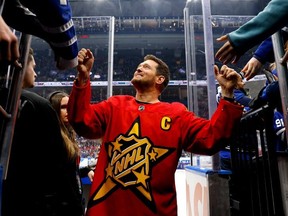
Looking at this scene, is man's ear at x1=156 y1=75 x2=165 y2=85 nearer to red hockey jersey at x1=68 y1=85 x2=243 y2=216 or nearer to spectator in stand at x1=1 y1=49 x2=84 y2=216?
red hockey jersey at x1=68 y1=85 x2=243 y2=216

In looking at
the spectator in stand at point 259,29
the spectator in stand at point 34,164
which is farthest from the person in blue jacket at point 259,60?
the spectator in stand at point 34,164

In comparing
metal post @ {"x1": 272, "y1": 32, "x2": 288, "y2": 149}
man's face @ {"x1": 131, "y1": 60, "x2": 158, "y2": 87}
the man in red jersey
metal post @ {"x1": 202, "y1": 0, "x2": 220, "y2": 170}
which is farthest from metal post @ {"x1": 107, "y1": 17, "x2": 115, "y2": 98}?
metal post @ {"x1": 272, "y1": 32, "x2": 288, "y2": 149}

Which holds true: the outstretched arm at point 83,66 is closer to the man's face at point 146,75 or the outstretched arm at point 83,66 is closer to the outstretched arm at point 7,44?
the man's face at point 146,75

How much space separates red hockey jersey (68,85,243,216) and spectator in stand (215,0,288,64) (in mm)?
340

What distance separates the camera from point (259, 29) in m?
0.96

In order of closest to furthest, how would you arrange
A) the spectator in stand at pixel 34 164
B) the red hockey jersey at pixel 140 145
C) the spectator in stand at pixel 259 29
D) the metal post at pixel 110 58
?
A: the spectator in stand at pixel 259 29
the spectator in stand at pixel 34 164
the red hockey jersey at pixel 140 145
the metal post at pixel 110 58

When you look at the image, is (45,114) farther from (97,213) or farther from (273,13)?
(273,13)

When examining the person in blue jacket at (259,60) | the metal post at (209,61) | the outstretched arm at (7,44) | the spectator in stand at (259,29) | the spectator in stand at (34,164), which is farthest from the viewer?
the metal post at (209,61)

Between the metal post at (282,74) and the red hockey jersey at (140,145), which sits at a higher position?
the metal post at (282,74)

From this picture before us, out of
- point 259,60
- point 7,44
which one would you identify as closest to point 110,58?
point 259,60

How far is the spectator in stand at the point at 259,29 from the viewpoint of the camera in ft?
3.10

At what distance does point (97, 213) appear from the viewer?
1225 mm

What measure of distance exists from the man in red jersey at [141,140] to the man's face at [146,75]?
0.55ft

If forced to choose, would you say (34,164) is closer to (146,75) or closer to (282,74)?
(146,75)
